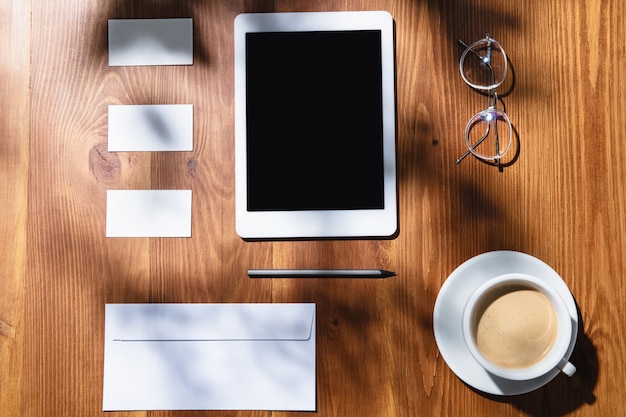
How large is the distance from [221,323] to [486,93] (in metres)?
0.47

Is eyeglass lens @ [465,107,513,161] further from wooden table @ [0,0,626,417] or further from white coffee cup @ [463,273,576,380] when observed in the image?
white coffee cup @ [463,273,576,380]

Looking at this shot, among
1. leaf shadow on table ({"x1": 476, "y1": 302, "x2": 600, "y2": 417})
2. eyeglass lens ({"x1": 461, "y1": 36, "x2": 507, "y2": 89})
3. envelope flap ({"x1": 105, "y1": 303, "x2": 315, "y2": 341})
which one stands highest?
eyeglass lens ({"x1": 461, "y1": 36, "x2": 507, "y2": 89})

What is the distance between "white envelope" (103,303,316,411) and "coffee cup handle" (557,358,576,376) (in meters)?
0.31

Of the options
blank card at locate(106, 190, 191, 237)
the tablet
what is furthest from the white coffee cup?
blank card at locate(106, 190, 191, 237)

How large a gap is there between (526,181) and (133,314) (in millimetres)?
560

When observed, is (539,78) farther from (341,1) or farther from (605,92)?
(341,1)

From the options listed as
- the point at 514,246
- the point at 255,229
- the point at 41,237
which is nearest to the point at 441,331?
the point at 514,246

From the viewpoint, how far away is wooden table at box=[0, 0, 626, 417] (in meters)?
0.68

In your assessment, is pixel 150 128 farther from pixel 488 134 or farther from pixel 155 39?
pixel 488 134

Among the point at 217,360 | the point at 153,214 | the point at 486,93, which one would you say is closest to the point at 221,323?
the point at 217,360

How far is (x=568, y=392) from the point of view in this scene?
0.68 metres

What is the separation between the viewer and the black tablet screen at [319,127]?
0.67 metres

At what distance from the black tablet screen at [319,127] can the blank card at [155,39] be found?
0.12m

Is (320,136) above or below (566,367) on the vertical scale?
above
